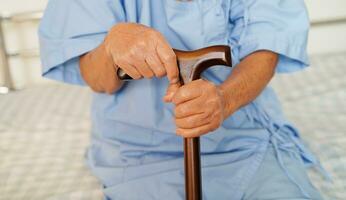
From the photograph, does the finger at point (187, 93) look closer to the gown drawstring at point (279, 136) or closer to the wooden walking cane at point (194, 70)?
the wooden walking cane at point (194, 70)

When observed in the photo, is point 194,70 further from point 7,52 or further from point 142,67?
point 7,52

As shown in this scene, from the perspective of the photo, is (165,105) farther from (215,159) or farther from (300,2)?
(300,2)

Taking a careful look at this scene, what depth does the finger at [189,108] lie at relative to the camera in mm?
637

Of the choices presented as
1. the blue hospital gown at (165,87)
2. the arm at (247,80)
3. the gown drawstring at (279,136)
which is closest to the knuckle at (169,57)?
the arm at (247,80)

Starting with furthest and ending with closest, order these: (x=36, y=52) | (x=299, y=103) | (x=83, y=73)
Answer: (x=36, y=52) < (x=299, y=103) < (x=83, y=73)

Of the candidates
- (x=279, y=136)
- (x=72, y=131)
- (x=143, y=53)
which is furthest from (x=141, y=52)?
(x=72, y=131)

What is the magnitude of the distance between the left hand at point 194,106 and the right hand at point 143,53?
3cm

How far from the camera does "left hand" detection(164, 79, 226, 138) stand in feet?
2.07

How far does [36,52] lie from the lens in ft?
5.86

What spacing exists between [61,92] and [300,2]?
3.23ft

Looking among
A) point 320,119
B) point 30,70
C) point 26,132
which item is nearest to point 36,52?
point 30,70

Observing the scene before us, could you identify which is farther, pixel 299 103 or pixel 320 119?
pixel 299 103

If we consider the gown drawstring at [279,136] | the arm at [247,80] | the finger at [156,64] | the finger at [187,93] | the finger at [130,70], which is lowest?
the gown drawstring at [279,136]

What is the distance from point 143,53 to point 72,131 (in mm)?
800
